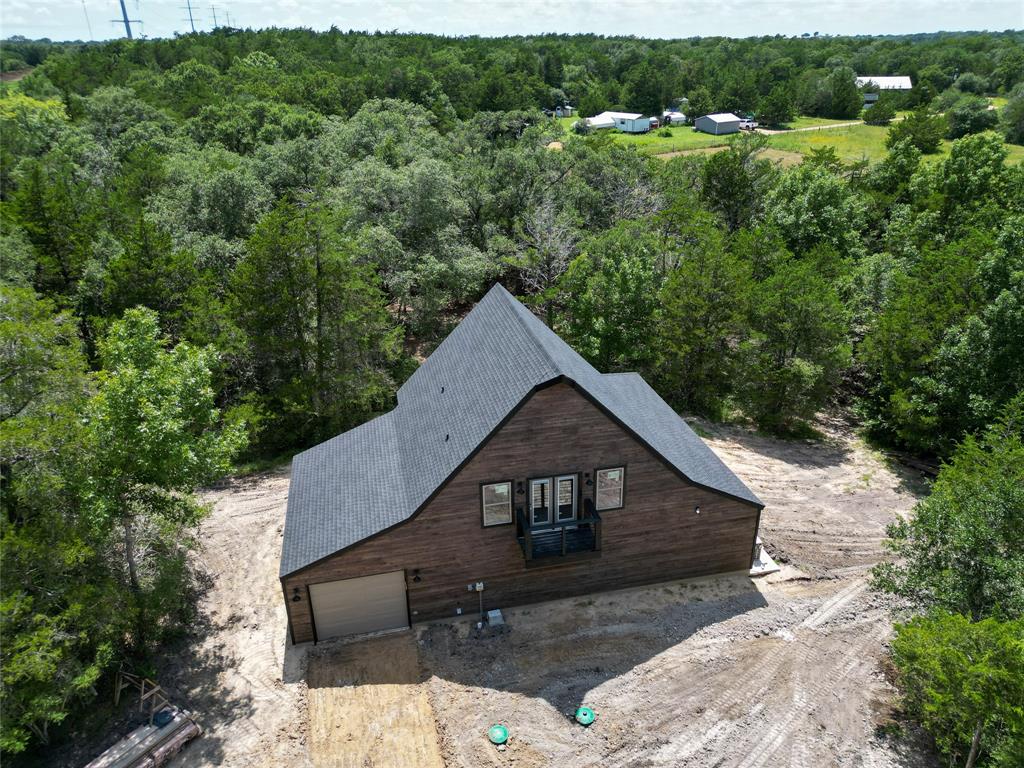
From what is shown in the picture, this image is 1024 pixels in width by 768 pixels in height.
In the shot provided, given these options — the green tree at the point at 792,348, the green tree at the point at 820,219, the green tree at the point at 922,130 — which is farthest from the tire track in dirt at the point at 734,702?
the green tree at the point at 922,130

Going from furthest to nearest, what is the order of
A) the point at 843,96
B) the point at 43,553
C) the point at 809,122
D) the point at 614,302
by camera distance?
the point at 809,122 → the point at 843,96 → the point at 614,302 → the point at 43,553

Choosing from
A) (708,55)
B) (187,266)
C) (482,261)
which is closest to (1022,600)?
(482,261)

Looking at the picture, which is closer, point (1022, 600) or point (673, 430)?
point (1022, 600)

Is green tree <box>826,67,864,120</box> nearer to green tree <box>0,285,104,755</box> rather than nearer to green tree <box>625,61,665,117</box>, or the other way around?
green tree <box>625,61,665,117</box>

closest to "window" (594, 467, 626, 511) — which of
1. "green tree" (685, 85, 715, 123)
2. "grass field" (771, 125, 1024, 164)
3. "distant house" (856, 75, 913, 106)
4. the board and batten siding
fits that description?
the board and batten siding

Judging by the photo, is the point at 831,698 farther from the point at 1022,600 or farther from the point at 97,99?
the point at 97,99

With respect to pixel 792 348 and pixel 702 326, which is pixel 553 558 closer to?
A: pixel 702 326

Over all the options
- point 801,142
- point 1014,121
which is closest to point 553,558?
point 801,142
